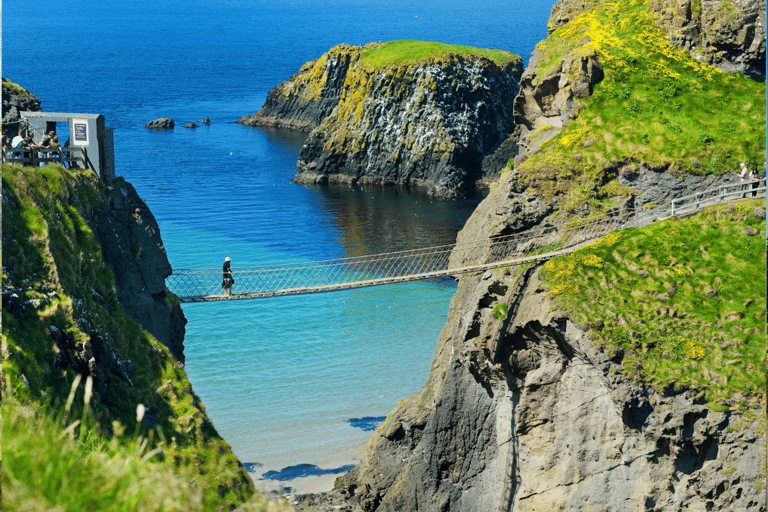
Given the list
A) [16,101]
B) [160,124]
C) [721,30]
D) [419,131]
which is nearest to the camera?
[721,30]

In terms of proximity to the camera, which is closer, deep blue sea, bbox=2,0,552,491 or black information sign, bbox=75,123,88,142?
black information sign, bbox=75,123,88,142

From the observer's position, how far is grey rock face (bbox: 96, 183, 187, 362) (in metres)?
20.2

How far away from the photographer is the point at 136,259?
834 inches

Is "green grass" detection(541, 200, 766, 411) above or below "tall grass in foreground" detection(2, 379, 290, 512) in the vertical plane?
below

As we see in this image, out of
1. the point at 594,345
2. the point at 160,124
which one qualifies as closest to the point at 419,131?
the point at 160,124

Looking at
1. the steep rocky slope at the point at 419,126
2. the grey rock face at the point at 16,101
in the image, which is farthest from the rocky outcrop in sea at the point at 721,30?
the grey rock face at the point at 16,101

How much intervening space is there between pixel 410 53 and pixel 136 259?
5743 centimetres

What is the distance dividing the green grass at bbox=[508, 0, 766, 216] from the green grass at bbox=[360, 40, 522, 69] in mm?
45381

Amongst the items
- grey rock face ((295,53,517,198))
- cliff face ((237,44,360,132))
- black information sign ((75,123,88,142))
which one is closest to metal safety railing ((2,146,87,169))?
black information sign ((75,123,88,142))

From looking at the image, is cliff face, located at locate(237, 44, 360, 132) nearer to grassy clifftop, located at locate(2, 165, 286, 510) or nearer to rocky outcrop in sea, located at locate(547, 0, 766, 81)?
rocky outcrop in sea, located at locate(547, 0, 766, 81)

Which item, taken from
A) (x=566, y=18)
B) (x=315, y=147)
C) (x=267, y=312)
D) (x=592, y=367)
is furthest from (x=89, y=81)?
(x=592, y=367)

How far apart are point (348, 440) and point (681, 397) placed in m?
13.7

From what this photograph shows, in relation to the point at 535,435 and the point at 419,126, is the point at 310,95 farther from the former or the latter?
the point at 535,435

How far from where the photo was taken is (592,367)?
20562mm
